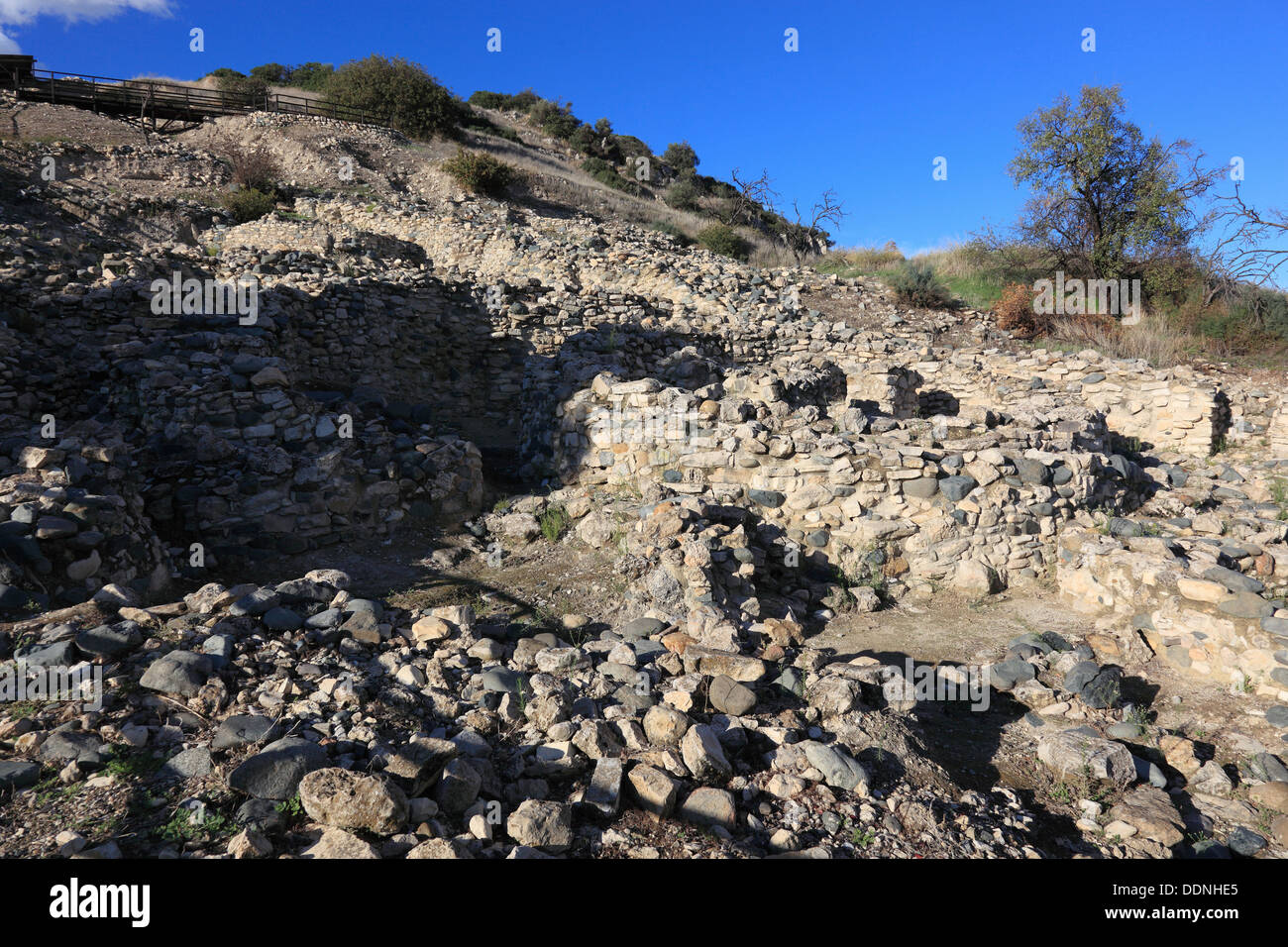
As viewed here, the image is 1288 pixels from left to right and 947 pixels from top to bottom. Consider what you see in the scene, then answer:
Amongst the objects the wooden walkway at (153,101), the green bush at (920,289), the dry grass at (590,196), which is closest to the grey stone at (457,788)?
the green bush at (920,289)

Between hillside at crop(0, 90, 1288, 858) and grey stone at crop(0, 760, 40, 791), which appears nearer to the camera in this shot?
grey stone at crop(0, 760, 40, 791)

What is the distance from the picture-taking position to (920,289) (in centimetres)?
1662

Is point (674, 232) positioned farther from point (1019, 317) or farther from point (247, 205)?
point (247, 205)

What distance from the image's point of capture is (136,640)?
3.68 m

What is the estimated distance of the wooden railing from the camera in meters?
22.9

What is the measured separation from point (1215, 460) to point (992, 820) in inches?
369

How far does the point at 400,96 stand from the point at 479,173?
33.9ft

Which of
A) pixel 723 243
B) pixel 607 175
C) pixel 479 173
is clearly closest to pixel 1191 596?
pixel 723 243

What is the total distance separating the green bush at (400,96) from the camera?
28.1 meters

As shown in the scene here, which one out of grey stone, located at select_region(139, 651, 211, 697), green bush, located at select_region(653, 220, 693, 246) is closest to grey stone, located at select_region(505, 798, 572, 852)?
grey stone, located at select_region(139, 651, 211, 697)

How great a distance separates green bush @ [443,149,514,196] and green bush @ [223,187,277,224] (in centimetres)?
611

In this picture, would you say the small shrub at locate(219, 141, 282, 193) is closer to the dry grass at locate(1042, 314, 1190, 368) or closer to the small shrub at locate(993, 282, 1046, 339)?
the small shrub at locate(993, 282, 1046, 339)
